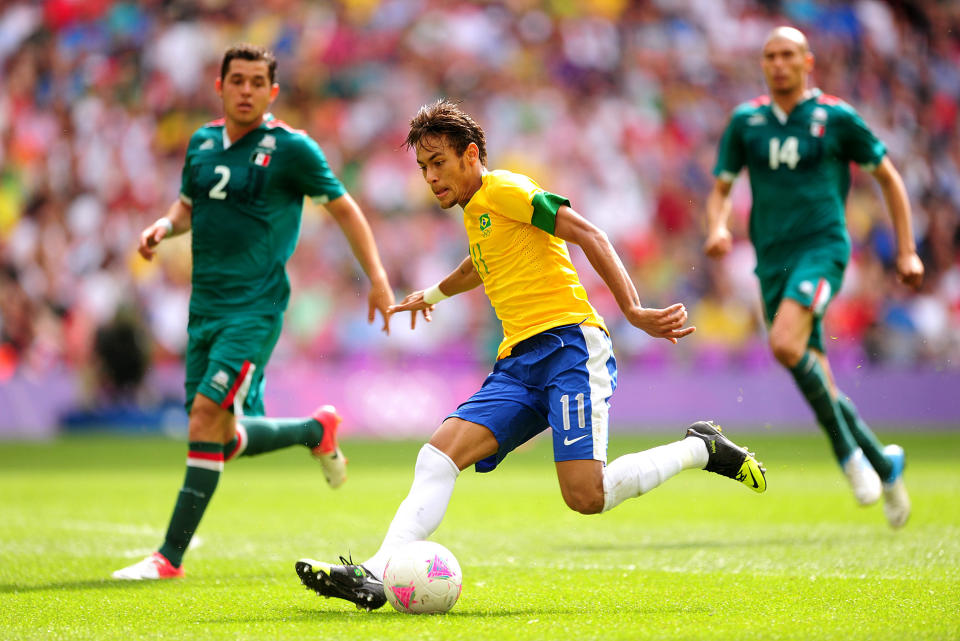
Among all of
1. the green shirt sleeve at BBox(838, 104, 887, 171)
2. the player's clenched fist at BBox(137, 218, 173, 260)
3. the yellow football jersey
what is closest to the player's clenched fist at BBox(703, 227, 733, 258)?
the green shirt sleeve at BBox(838, 104, 887, 171)

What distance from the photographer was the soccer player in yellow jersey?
479cm

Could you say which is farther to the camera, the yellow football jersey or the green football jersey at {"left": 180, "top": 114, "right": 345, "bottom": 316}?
the green football jersey at {"left": 180, "top": 114, "right": 345, "bottom": 316}

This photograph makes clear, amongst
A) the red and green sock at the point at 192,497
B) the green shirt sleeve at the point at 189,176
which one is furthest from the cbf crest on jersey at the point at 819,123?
the red and green sock at the point at 192,497

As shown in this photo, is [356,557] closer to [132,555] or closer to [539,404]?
[132,555]

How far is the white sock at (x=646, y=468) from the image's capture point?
4.87 metres

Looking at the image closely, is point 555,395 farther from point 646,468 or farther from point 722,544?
point 722,544

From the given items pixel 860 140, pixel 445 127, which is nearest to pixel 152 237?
pixel 445 127

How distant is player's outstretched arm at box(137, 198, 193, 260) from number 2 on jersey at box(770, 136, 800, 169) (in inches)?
138

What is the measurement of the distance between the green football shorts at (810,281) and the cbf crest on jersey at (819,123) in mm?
691

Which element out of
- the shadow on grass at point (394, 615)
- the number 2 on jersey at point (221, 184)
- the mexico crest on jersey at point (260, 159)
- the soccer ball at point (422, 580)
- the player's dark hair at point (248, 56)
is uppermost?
the player's dark hair at point (248, 56)

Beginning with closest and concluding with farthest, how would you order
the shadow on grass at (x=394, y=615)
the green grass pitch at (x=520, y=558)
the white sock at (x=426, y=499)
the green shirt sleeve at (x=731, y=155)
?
the green grass pitch at (x=520, y=558) → the shadow on grass at (x=394, y=615) → the white sock at (x=426, y=499) → the green shirt sleeve at (x=731, y=155)

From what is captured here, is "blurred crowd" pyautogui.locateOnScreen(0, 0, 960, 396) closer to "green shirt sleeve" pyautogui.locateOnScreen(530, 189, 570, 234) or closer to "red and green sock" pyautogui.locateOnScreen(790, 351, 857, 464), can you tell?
"red and green sock" pyautogui.locateOnScreen(790, 351, 857, 464)

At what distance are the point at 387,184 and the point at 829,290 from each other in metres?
12.3

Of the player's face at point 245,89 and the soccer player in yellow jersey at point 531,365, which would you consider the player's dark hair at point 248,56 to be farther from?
the soccer player in yellow jersey at point 531,365
